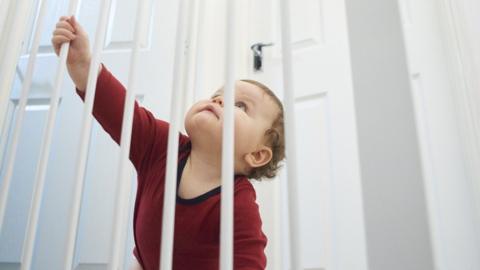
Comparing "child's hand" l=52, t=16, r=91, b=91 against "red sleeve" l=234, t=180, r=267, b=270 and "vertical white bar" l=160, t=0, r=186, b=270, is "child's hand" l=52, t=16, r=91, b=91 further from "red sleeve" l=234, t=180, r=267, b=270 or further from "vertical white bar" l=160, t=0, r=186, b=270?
"red sleeve" l=234, t=180, r=267, b=270

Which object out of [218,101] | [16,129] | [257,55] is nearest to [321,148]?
[257,55]

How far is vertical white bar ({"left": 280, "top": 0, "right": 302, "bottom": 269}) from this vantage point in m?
0.46

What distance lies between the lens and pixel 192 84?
175cm

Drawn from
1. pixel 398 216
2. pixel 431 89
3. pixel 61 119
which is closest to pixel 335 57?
pixel 431 89

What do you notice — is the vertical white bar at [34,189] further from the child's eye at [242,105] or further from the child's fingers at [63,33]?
the child's eye at [242,105]

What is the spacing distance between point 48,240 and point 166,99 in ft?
2.08

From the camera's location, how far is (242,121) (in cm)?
84

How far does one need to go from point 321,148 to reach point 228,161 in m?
1.27

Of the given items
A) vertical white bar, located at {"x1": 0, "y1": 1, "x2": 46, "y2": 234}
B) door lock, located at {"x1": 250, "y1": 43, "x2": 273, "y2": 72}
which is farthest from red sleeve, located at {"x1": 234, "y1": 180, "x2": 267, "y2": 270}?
door lock, located at {"x1": 250, "y1": 43, "x2": 273, "y2": 72}

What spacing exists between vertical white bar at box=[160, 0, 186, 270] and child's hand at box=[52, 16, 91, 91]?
0.21 metres

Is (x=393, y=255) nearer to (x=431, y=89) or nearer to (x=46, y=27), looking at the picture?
(x=431, y=89)

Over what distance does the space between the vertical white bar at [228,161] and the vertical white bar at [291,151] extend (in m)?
0.06

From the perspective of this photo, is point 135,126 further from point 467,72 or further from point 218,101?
point 467,72

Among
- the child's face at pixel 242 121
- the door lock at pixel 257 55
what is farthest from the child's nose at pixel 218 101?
the door lock at pixel 257 55
